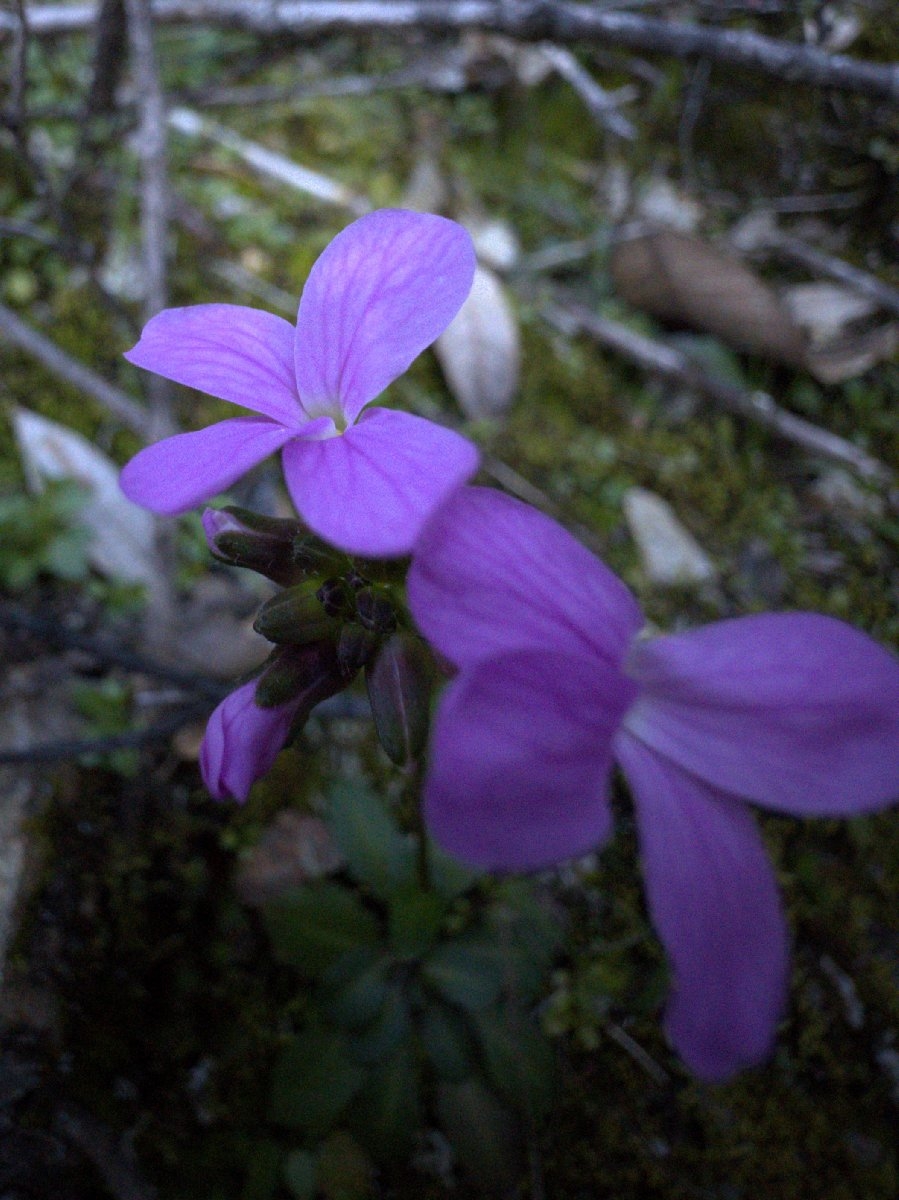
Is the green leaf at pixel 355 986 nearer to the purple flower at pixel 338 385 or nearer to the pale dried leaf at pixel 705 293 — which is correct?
the purple flower at pixel 338 385

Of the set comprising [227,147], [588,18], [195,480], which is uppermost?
[588,18]

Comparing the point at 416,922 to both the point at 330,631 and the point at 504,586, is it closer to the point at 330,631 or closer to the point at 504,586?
the point at 330,631

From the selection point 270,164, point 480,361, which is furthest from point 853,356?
point 270,164

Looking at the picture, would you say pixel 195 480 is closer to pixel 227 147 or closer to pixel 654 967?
pixel 654 967

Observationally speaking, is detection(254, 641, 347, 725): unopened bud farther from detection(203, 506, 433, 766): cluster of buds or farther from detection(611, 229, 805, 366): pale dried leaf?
detection(611, 229, 805, 366): pale dried leaf

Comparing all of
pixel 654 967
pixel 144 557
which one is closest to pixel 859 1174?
pixel 654 967

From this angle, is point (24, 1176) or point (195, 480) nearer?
point (195, 480)
